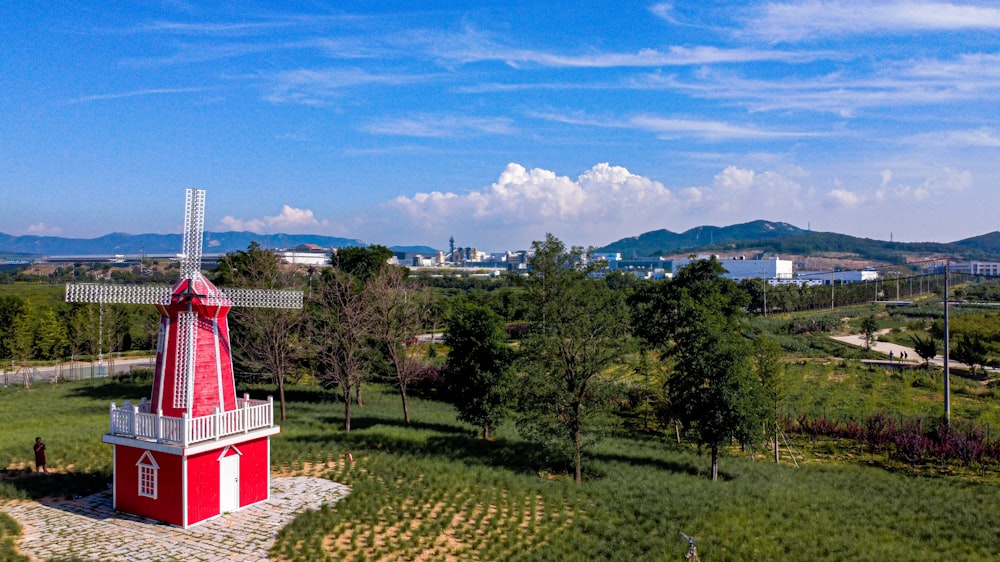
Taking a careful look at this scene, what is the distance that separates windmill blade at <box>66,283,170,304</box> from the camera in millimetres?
16797

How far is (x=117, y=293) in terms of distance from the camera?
1741cm

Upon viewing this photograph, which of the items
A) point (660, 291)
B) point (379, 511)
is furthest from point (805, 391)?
point (379, 511)

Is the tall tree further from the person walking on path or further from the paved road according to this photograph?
the paved road

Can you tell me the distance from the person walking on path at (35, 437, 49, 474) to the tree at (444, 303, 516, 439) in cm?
1498

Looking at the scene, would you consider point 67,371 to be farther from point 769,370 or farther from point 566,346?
point 769,370

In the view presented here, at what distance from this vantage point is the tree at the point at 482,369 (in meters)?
26.2

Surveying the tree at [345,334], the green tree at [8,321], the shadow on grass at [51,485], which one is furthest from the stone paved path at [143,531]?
the green tree at [8,321]

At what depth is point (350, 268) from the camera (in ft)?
146

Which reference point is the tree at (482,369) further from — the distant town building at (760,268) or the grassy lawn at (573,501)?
the distant town building at (760,268)

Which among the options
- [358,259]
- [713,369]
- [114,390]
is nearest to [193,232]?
[713,369]

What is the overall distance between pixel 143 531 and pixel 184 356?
440cm

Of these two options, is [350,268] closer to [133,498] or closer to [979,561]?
[133,498]

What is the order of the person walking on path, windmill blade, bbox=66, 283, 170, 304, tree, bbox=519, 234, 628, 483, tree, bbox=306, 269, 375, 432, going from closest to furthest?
1. windmill blade, bbox=66, 283, 170, 304
2. the person walking on path
3. tree, bbox=519, 234, 628, 483
4. tree, bbox=306, 269, 375, 432

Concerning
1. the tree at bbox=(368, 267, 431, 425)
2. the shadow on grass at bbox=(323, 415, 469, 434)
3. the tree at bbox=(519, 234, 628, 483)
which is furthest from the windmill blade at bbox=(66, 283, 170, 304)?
the tree at bbox=(368, 267, 431, 425)
